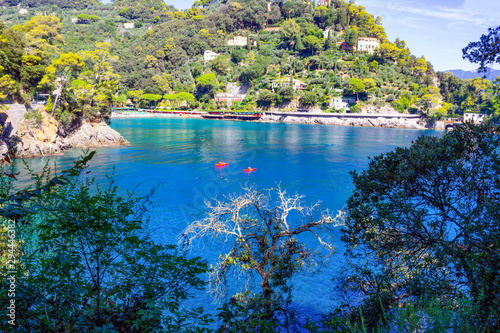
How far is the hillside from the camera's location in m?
103

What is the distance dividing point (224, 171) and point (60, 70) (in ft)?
89.1

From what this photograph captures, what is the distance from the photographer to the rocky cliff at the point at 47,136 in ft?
111

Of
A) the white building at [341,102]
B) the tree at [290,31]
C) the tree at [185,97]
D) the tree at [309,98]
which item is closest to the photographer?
the tree at [309,98]

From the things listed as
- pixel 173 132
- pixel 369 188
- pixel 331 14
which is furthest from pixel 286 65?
pixel 369 188

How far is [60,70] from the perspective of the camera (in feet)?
139

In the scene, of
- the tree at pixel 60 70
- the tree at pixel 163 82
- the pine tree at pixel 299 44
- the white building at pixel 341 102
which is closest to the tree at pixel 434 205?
the tree at pixel 60 70

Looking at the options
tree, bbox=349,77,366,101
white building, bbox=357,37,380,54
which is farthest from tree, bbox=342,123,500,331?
white building, bbox=357,37,380,54

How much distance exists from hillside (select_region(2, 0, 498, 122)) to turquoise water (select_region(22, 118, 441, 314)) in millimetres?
47011

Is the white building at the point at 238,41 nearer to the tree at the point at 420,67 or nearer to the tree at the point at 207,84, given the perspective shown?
the tree at the point at 207,84

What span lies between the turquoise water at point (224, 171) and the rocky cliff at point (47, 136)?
217 centimetres

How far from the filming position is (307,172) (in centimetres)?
3691

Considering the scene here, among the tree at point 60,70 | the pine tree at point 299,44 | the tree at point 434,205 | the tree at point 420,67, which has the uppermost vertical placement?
the pine tree at point 299,44

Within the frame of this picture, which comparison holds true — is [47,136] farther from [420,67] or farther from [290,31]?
[420,67]

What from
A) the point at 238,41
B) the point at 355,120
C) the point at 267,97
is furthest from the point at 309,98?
the point at 238,41
